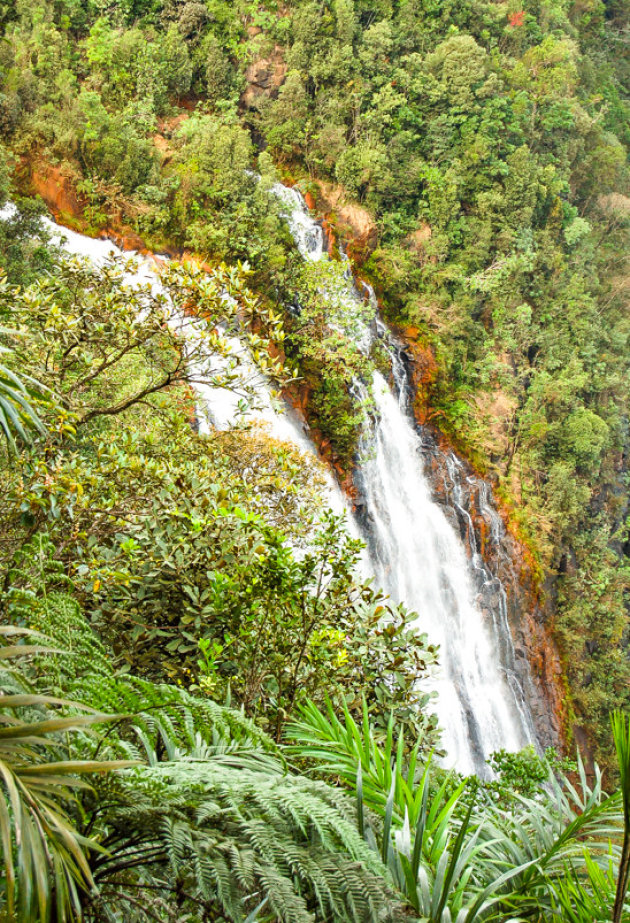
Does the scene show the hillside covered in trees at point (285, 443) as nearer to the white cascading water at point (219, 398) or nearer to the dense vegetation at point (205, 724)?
the dense vegetation at point (205, 724)

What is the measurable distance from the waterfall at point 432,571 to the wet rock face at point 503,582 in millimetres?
79

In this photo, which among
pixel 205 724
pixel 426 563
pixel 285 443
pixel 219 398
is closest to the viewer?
pixel 205 724

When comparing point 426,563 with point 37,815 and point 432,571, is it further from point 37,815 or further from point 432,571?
point 37,815

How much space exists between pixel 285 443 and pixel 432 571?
656 cm

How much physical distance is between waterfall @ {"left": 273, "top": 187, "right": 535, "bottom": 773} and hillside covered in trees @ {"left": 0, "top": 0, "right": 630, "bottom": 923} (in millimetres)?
545

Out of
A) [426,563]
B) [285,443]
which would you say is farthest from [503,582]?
[285,443]

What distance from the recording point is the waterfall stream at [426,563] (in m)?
10.6

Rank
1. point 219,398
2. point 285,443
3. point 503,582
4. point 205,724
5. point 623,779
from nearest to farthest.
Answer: point 623,779, point 205,724, point 285,443, point 219,398, point 503,582

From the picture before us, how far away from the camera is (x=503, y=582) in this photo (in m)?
13.2

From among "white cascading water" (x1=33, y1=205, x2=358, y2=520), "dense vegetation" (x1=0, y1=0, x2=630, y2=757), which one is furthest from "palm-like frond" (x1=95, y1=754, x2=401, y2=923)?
"dense vegetation" (x1=0, y1=0, x2=630, y2=757)

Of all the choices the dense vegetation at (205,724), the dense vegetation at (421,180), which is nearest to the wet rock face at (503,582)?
the dense vegetation at (421,180)

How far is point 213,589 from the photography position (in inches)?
105

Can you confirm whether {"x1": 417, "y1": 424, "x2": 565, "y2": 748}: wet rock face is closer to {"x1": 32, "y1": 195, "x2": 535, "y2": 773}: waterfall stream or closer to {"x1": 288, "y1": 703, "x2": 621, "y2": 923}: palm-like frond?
{"x1": 32, "y1": 195, "x2": 535, "y2": 773}: waterfall stream

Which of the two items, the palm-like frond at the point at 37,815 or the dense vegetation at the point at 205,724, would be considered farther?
the dense vegetation at the point at 205,724
